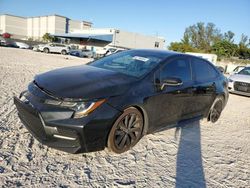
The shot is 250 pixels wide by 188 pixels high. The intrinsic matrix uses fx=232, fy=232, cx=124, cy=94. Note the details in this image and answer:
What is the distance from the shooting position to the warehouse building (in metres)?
49.2

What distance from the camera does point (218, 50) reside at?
46.9 m

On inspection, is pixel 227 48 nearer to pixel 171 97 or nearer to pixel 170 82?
pixel 171 97

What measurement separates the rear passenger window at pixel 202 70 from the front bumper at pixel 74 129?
2.36 meters

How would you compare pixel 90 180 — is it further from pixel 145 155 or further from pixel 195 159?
pixel 195 159

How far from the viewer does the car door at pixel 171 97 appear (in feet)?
12.5

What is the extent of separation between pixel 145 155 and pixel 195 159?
0.81 m

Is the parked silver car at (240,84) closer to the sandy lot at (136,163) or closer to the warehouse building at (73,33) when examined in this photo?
the sandy lot at (136,163)

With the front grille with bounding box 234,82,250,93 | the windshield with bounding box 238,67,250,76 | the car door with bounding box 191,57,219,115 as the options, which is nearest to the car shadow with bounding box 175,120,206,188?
the car door with bounding box 191,57,219,115

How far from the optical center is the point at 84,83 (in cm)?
331

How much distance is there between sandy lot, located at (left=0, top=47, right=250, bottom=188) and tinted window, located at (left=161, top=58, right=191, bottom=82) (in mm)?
1166

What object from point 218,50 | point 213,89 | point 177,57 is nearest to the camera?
point 177,57

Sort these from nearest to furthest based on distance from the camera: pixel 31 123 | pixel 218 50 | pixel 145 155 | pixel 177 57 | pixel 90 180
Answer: pixel 90 180 < pixel 31 123 < pixel 145 155 < pixel 177 57 < pixel 218 50

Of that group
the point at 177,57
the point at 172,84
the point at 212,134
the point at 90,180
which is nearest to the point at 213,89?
the point at 212,134

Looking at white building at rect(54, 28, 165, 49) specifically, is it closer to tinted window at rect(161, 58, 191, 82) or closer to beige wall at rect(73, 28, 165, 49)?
beige wall at rect(73, 28, 165, 49)
